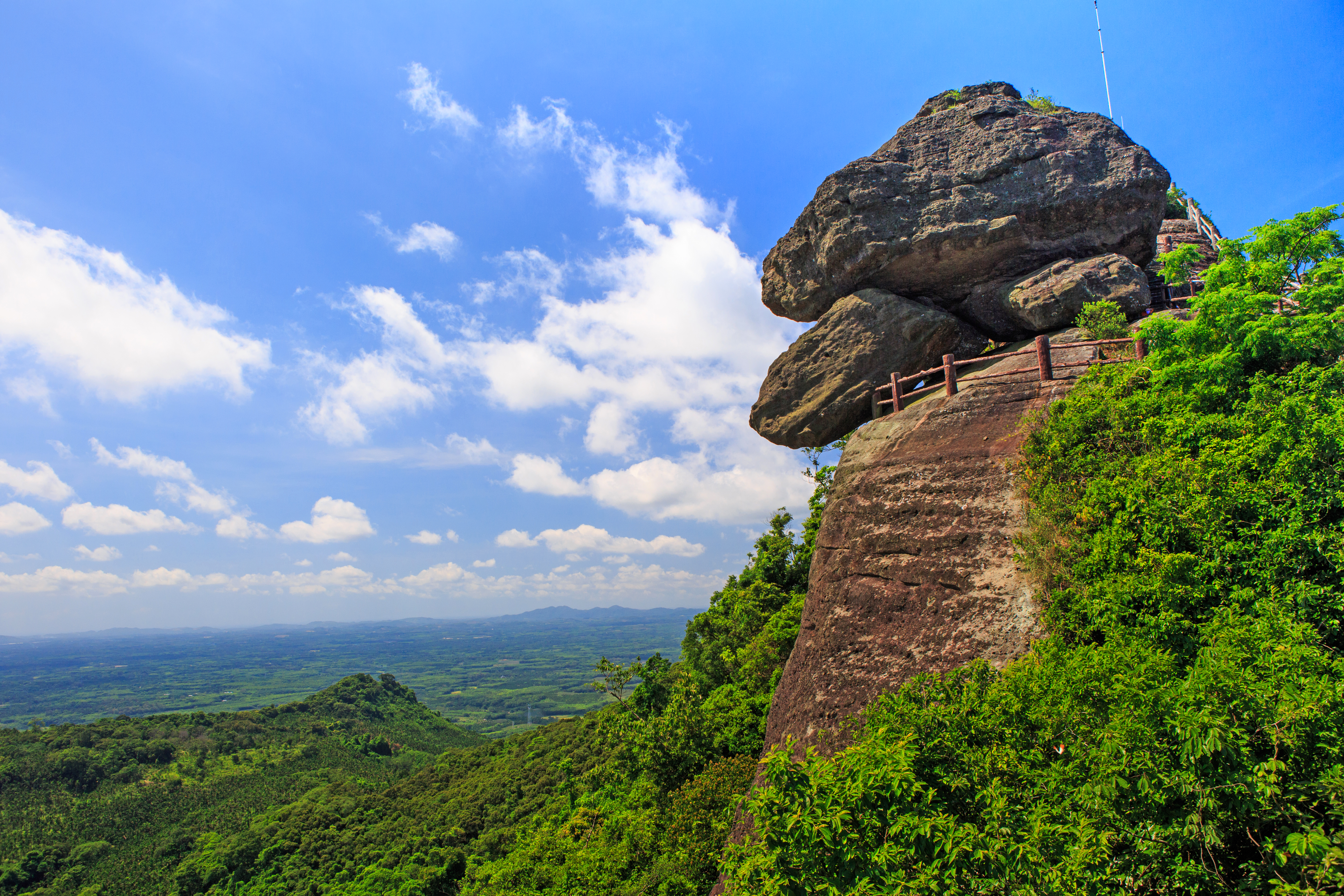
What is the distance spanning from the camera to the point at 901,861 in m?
5.31

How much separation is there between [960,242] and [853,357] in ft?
13.8

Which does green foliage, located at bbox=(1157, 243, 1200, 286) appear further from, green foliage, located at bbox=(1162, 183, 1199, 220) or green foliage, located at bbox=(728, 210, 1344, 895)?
green foliage, located at bbox=(1162, 183, 1199, 220)

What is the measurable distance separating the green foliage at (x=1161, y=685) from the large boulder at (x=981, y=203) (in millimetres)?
7082

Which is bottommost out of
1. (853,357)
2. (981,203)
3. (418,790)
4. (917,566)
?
(418,790)

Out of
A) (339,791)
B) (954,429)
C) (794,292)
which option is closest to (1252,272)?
(954,429)

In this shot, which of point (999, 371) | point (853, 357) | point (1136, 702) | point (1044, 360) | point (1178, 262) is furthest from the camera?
point (853, 357)

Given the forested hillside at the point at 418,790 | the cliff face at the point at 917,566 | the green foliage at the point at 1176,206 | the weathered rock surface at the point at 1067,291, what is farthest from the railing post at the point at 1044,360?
the green foliage at the point at 1176,206

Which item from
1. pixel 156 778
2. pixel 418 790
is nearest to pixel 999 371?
pixel 418 790

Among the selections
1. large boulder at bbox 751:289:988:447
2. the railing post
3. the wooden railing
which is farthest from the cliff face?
large boulder at bbox 751:289:988:447

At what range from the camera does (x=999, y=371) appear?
14.1m

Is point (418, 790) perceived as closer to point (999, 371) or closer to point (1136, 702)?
point (999, 371)

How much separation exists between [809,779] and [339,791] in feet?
200

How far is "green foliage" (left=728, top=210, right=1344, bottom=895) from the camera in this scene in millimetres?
4598

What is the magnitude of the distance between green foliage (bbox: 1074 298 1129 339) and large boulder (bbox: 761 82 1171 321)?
3005 mm
